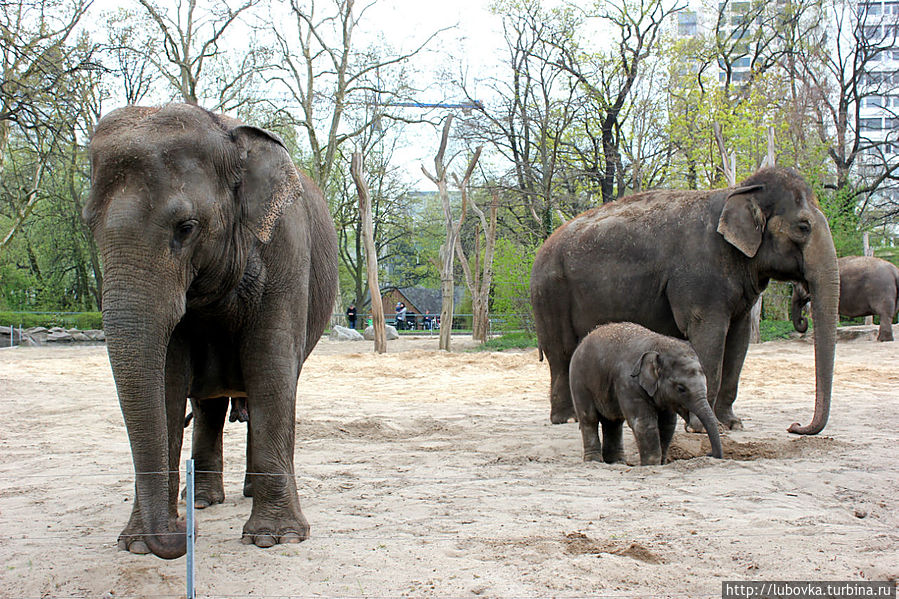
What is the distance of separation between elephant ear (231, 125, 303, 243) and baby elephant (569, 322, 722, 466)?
3328 mm

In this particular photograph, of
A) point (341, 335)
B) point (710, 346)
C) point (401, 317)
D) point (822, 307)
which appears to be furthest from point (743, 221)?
point (401, 317)

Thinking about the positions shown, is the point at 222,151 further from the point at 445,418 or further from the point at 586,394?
the point at 445,418

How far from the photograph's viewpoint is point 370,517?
4.88 m

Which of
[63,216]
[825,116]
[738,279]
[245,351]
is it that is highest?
[825,116]

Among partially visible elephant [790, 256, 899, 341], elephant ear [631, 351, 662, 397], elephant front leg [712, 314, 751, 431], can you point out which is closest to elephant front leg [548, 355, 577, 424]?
elephant front leg [712, 314, 751, 431]

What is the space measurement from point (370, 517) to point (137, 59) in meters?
29.9

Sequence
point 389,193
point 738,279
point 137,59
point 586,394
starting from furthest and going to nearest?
1. point 389,193
2. point 137,59
3. point 738,279
4. point 586,394

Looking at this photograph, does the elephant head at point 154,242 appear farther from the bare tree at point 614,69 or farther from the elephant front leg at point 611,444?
the bare tree at point 614,69

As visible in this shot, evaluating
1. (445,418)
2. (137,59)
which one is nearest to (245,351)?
(445,418)

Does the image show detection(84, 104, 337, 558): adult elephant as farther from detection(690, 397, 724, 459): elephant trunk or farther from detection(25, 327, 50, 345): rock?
detection(25, 327, 50, 345): rock

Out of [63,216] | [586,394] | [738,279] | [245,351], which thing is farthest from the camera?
[63,216]

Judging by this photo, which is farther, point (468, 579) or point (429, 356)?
point (429, 356)

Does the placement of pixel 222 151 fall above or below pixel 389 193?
below

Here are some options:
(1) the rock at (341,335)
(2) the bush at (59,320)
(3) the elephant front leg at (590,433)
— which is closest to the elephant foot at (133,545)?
(3) the elephant front leg at (590,433)
